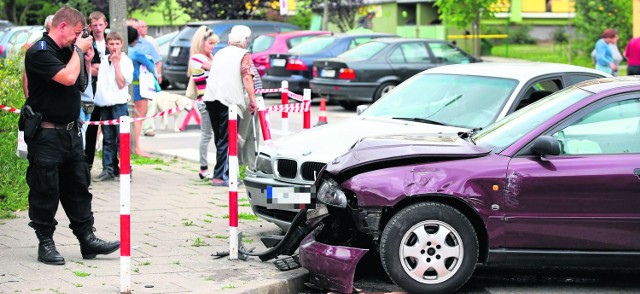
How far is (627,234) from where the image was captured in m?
6.93

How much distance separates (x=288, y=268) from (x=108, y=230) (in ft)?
7.02

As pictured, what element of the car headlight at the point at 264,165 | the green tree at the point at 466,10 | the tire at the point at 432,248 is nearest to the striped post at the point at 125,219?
the tire at the point at 432,248

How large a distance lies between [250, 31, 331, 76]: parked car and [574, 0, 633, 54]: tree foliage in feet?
36.7

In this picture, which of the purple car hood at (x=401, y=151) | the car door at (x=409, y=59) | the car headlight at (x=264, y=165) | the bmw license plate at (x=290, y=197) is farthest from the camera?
the car door at (x=409, y=59)

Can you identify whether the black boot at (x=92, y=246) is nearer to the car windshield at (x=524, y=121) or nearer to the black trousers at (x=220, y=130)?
the car windshield at (x=524, y=121)

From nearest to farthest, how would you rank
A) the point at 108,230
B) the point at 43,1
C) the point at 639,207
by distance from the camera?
the point at 639,207 → the point at 108,230 → the point at 43,1

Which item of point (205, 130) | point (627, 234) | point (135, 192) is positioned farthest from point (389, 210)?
point (205, 130)

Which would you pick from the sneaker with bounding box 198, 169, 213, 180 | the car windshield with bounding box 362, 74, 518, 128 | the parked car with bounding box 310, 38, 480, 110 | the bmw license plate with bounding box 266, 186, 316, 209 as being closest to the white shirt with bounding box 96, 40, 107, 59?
the sneaker with bounding box 198, 169, 213, 180

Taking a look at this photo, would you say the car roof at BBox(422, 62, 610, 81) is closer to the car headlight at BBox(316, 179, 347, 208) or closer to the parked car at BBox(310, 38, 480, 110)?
the car headlight at BBox(316, 179, 347, 208)

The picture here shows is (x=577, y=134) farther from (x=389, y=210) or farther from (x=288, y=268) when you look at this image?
(x=288, y=268)

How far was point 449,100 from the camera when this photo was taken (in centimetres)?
974

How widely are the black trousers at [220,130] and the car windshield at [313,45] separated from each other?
1240 cm

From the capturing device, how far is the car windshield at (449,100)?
940 cm

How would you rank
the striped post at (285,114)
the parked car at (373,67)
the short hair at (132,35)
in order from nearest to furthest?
the striped post at (285,114) → the short hair at (132,35) → the parked car at (373,67)
